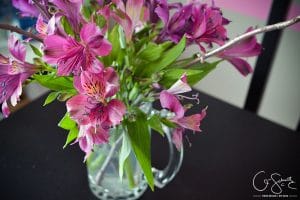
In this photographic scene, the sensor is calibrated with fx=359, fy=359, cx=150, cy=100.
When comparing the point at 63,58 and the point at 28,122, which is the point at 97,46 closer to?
the point at 63,58

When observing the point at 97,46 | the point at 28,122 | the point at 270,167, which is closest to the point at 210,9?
the point at 97,46

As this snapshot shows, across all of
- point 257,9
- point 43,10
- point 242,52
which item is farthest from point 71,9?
point 257,9

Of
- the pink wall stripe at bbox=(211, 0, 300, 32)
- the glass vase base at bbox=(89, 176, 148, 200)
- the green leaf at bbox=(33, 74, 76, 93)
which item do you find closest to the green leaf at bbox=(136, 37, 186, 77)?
the green leaf at bbox=(33, 74, 76, 93)

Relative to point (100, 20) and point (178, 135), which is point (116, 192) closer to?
point (178, 135)

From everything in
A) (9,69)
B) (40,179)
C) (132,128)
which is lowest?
(40,179)

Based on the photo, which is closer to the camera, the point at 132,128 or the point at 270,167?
the point at 132,128

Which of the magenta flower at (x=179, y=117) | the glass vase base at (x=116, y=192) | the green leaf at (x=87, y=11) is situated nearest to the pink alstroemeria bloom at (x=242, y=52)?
the magenta flower at (x=179, y=117)

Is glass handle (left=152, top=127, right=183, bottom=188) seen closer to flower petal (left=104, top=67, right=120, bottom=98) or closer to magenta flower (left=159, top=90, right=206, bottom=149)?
magenta flower (left=159, top=90, right=206, bottom=149)
